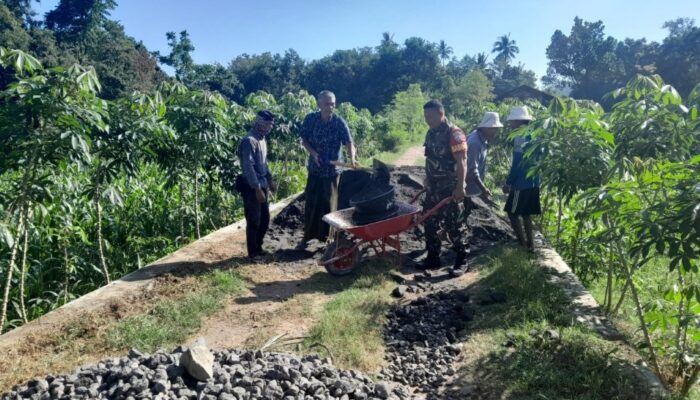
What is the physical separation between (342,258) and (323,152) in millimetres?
1414

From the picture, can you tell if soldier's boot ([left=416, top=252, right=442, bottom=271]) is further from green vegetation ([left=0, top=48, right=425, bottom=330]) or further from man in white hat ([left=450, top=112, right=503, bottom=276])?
green vegetation ([left=0, top=48, right=425, bottom=330])

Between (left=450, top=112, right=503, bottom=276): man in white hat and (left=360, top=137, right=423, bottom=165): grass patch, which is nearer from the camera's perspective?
(left=450, top=112, right=503, bottom=276): man in white hat

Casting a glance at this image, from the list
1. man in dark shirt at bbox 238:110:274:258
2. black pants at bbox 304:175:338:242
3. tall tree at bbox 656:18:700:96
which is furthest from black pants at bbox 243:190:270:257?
tall tree at bbox 656:18:700:96

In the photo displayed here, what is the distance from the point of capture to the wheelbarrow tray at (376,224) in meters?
4.95

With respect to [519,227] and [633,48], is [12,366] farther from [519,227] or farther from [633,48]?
[633,48]

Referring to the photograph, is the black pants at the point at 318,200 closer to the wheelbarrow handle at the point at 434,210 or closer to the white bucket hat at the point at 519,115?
the wheelbarrow handle at the point at 434,210

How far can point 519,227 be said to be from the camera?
5.75m

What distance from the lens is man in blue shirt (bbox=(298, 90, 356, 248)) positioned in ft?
19.2

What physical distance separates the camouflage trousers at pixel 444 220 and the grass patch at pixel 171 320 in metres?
2.14

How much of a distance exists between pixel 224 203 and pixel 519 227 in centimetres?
488

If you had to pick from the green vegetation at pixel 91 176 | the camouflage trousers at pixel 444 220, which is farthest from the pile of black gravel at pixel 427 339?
the green vegetation at pixel 91 176

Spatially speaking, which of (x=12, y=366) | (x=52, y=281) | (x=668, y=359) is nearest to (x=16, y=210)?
(x=12, y=366)

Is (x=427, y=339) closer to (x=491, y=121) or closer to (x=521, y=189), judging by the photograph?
(x=521, y=189)

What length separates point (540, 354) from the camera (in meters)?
3.16
